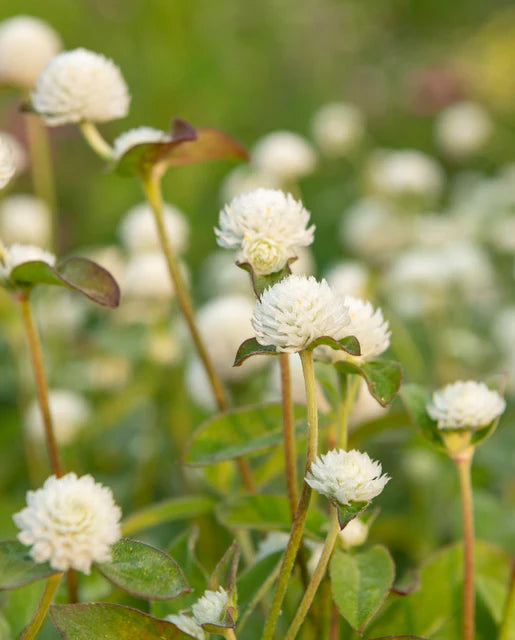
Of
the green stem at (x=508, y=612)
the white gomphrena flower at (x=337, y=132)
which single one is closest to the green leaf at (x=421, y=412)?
the green stem at (x=508, y=612)

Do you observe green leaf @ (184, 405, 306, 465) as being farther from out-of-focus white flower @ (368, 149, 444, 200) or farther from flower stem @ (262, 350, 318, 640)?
out-of-focus white flower @ (368, 149, 444, 200)

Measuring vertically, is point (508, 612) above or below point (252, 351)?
below

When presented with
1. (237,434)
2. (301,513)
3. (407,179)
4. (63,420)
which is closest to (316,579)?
(301,513)

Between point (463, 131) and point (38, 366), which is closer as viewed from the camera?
point (38, 366)

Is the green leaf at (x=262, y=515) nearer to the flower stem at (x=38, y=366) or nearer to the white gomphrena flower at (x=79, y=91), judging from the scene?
the flower stem at (x=38, y=366)

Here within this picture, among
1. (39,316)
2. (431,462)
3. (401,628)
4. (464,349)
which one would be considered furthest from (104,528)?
(39,316)

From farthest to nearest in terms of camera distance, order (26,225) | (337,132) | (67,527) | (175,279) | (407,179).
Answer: (337,132), (407,179), (26,225), (175,279), (67,527)

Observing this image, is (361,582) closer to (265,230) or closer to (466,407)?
(466,407)

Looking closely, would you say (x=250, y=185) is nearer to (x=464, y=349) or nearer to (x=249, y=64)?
(x=464, y=349)
